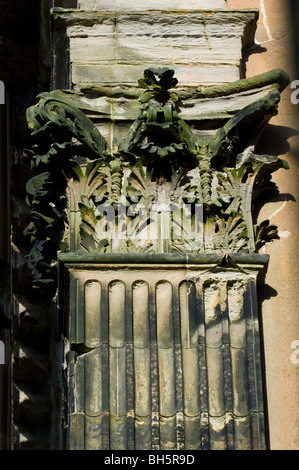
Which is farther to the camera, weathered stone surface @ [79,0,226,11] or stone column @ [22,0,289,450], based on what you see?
weathered stone surface @ [79,0,226,11]

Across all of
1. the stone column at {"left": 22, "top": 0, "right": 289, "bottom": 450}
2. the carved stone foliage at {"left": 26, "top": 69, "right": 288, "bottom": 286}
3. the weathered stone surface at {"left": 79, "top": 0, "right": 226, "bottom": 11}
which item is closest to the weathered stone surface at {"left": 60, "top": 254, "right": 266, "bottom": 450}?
the stone column at {"left": 22, "top": 0, "right": 289, "bottom": 450}

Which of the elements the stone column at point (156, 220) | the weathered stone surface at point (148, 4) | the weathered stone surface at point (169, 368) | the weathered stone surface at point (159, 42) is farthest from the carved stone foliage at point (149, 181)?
the weathered stone surface at point (148, 4)

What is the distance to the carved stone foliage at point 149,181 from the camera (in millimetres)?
6398

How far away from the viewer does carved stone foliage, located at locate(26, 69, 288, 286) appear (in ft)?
21.0

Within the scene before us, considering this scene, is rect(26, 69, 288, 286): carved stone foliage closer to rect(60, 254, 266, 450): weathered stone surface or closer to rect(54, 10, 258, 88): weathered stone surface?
rect(60, 254, 266, 450): weathered stone surface

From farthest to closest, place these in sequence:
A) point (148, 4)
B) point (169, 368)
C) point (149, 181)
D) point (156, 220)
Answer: point (148, 4), point (149, 181), point (156, 220), point (169, 368)

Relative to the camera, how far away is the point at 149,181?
653cm

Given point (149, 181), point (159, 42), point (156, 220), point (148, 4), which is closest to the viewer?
point (156, 220)

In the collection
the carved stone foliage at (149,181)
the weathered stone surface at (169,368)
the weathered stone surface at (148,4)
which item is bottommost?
the weathered stone surface at (169,368)

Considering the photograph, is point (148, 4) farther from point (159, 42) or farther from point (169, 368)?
point (169, 368)

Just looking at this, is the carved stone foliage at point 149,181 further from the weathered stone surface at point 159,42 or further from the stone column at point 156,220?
the weathered stone surface at point 159,42

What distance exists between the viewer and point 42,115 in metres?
6.62

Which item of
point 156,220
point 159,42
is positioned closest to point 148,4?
point 159,42
